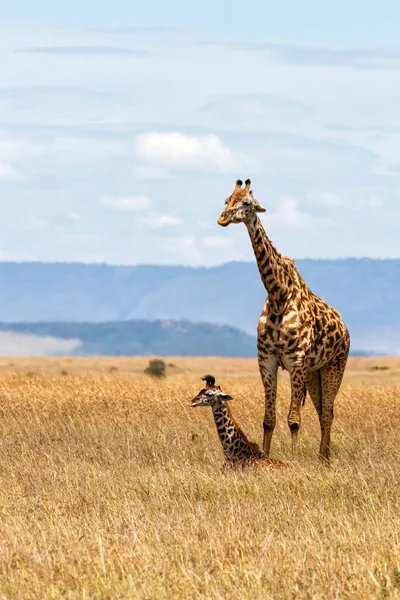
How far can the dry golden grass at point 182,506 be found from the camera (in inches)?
293

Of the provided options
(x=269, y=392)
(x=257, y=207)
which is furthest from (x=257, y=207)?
(x=269, y=392)

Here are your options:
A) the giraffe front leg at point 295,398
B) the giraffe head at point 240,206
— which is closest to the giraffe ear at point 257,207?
the giraffe head at point 240,206

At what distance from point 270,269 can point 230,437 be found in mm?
2389

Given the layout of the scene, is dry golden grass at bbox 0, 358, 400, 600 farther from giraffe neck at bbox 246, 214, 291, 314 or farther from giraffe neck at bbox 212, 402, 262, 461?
giraffe neck at bbox 246, 214, 291, 314

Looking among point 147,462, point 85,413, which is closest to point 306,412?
point 85,413

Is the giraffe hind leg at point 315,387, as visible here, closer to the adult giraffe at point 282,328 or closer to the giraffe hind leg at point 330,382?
the giraffe hind leg at point 330,382

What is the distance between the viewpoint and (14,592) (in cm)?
738

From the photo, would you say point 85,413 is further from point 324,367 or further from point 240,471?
point 240,471

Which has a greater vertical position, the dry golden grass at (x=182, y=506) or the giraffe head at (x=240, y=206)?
the giraffe head at (x=240, y=206)

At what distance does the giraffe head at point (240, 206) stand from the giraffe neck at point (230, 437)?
2.11m

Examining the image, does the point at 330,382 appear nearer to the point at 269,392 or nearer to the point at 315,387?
the point at 315,387

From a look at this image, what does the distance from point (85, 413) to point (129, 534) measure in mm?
9308

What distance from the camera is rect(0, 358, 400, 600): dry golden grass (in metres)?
7.43

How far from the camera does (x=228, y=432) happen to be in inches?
491
